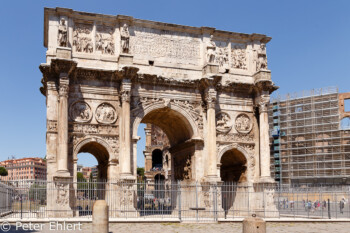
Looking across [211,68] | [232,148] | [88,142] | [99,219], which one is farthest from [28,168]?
[99,219]

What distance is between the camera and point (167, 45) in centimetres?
2184

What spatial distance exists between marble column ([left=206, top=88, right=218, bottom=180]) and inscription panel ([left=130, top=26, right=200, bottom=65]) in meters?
2.06

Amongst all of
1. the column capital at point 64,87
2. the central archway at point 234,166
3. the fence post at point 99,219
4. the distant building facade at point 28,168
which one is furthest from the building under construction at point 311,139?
the distant building facade at point 28,168

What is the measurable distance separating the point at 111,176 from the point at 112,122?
2.42m

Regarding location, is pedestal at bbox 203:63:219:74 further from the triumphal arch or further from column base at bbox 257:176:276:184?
column base at bbox 257:176:276:184

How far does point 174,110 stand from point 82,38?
5.40m

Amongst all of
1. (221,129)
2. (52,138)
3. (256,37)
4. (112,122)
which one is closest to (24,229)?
(52,138)

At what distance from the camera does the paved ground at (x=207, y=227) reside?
46.3 feet

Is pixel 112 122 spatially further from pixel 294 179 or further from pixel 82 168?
pixel 82 168

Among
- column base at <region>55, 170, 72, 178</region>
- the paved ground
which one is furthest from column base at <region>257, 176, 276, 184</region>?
column base at <region>55, 170, 72, 178</region>

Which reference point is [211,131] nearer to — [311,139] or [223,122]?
[223,122]

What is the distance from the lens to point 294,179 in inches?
1725

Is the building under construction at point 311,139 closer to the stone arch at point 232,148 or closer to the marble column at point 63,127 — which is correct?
the stone arch at point 232,148

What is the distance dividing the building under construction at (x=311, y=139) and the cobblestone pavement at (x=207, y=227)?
2481cm
